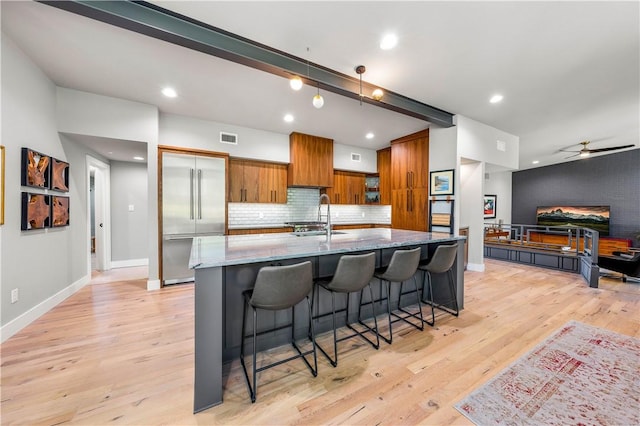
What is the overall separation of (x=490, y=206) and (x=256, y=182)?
833cm

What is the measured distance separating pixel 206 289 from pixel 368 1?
250 cm

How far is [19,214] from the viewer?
96.0 inches

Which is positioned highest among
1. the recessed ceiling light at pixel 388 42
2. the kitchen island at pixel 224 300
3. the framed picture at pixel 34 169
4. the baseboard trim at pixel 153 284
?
the recessed ceiling light at pixel 388 42

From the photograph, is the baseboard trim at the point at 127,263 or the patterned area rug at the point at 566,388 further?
the baseboard trim at the point at 127,263

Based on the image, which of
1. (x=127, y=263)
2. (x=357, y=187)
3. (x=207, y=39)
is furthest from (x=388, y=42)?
(x=127, y=263)

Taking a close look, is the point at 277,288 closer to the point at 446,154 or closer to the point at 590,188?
the point at 446,154

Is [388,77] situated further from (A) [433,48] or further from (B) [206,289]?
(B) [206,289]

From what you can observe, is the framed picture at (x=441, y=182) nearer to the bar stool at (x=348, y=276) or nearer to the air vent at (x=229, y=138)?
the bar stool at (x=348, y=276)

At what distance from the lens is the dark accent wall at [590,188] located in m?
7.04

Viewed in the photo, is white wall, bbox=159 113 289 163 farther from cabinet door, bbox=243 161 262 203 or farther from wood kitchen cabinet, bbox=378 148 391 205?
wood kitchen cabinet, bbox=378 148 391 205

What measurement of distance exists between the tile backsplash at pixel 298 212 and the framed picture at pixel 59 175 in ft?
7.46

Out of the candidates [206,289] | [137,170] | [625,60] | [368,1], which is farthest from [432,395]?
[137,170]

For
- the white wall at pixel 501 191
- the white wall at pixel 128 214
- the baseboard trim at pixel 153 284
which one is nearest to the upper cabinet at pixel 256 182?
the baseboard trim at pixel 153 284

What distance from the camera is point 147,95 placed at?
3309 millimetres
